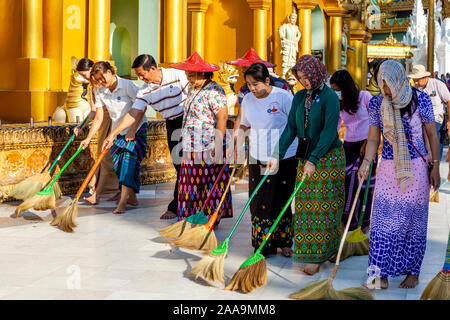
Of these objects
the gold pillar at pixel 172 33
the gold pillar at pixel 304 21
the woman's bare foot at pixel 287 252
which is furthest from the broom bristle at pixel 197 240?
the gold pillar at pixel 304 21

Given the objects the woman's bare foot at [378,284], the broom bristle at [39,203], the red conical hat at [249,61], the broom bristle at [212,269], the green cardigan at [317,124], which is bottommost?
the woman's bare foot at [378,284]

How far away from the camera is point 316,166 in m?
5.84

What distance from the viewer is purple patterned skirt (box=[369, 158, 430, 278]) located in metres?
5.31

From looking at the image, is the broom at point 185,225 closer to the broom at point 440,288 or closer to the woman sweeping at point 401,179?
the woman sweeping at point 401,179

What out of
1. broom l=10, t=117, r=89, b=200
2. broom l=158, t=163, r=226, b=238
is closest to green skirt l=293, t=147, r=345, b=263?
broom l=158, t=163, r=226, b=238

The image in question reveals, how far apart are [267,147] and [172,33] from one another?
867 cm

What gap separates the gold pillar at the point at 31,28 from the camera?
42.5 feet

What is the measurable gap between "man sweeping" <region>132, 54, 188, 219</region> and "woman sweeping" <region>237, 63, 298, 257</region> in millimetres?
1543

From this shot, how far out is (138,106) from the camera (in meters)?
7.79

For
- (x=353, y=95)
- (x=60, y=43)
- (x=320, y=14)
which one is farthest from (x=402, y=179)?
(x=320, y=14)

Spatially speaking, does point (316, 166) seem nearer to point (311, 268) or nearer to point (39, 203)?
point (311, 268)

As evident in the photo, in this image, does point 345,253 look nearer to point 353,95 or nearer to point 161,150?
point 353,95

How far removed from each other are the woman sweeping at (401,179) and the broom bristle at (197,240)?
5.09 ft

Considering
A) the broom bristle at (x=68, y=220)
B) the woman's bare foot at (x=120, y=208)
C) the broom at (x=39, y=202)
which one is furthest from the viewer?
the woman's bare foot at (x=120, y=208)
